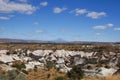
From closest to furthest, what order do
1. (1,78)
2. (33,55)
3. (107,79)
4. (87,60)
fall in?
(1,78)
(107,79)
(87,60)
(33,55)

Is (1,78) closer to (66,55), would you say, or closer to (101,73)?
(101,73)

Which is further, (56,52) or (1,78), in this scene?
(56,52)

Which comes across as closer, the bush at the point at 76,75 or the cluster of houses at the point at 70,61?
the bush at the point at 76,75

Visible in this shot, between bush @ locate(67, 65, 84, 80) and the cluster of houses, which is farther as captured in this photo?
the cluster of houses

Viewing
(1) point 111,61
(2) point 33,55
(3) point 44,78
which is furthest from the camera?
(2) point 33,55

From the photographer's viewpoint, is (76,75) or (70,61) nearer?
(76,75)

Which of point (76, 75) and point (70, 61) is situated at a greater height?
point (76, 75)

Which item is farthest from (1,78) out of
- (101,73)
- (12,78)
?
(101,73)
